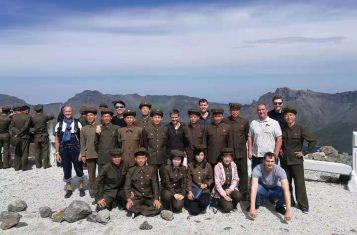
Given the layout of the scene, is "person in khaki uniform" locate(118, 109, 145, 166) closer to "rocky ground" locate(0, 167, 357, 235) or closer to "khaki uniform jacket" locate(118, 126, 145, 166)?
"khaki uniform jacket" locate(118, 126, 145, 166)

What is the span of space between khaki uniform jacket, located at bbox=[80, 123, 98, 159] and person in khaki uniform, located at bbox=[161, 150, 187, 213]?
5.70 feet

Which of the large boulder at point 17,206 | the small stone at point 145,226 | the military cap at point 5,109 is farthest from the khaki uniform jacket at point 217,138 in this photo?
the military cap at point 5,109

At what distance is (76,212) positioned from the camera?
7.14m

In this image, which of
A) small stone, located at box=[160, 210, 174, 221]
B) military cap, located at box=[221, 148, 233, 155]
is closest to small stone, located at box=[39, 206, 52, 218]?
small stone, located at box=[160, 210, 174, 221]

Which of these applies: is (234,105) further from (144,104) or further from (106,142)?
(106,142)

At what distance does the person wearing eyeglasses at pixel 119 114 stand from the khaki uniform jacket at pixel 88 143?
0.71m

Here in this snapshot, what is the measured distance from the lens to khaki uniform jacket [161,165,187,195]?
24.9 feet

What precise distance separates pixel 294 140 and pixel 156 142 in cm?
293

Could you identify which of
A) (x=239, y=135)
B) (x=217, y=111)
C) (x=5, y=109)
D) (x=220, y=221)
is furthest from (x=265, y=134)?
(x=5, y=109)

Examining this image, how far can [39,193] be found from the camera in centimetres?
909

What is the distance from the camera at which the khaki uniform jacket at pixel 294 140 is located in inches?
296

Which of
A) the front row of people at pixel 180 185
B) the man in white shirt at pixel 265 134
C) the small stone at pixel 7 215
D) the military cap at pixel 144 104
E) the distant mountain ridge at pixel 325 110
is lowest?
the distant mountain ridge at pixel 325 110

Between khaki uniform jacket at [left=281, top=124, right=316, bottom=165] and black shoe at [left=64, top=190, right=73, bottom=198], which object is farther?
black shoe at [left=64, top=190, right=73, bottom=198]

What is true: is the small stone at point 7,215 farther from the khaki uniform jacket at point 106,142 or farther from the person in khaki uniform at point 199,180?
the person in khaki uniform at point 199,180
